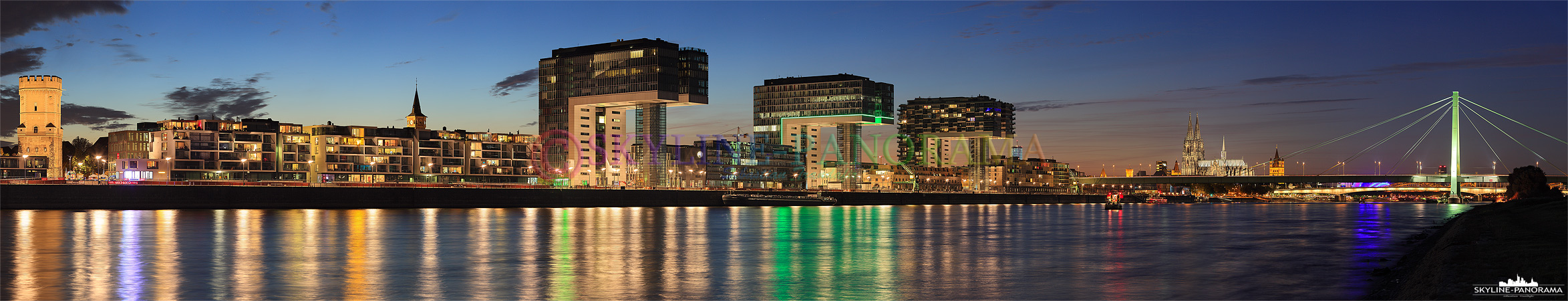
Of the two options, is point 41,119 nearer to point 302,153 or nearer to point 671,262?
point 302,153

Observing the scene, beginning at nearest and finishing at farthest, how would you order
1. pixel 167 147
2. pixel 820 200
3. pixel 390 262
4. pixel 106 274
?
pixel 106 274, pixel 390 262, pixel 167 147, pixel 820 200

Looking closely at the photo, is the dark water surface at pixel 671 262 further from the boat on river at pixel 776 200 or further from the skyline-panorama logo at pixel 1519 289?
the boat on river at pixel 776 200

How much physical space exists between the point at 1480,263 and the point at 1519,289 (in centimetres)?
653

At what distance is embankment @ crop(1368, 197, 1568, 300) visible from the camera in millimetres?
20984

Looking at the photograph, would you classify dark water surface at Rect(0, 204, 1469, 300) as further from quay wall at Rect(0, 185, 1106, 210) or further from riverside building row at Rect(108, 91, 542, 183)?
riverside building row at Rect(108, 91, 542, 183)

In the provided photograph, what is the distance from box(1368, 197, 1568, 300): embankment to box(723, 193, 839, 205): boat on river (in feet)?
443

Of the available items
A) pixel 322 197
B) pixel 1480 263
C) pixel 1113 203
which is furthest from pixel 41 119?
pixel 1480 263

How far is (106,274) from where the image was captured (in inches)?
1257

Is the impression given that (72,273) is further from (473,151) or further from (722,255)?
(473,151)

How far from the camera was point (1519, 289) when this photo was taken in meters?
19.8

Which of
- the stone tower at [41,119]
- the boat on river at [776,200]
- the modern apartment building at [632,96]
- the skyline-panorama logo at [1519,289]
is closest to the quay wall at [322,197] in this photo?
the boat on river at [776,200]

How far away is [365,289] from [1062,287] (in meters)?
18.1

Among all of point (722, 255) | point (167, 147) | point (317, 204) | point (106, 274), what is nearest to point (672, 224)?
point (722, 255)

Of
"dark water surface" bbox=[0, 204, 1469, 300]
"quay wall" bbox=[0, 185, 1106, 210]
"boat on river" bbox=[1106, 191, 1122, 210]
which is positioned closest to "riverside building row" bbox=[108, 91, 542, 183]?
"quay wall" bbox=[0, 185, 1106, 210]
